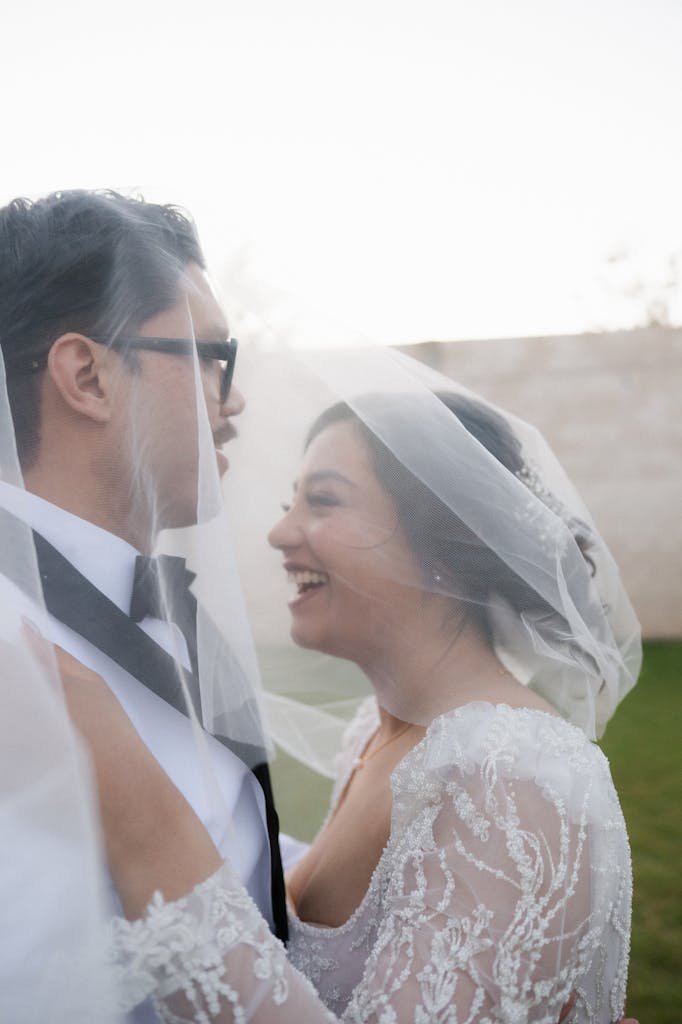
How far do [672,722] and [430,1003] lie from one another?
7.06 m

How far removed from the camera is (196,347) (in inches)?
67.1

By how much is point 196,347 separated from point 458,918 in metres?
1.22

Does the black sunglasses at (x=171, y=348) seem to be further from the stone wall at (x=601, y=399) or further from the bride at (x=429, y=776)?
the stone wall at (x=601, y=399)

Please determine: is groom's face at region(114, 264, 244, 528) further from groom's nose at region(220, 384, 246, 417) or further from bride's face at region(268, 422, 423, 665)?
bride's face at region(268, 422, 423, 665)

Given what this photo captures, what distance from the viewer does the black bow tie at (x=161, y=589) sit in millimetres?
1655

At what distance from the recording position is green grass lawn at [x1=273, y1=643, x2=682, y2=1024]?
2.74 m

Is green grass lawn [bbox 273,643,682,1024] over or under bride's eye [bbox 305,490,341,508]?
under

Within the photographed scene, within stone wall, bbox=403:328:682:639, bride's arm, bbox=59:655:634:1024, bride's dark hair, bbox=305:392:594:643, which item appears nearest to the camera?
bride's arm, bbox=59:655:634:1024

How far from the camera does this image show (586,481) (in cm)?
1190

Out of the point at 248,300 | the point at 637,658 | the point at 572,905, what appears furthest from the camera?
the point at 637,658

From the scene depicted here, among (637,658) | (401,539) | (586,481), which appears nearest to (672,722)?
(586,481)

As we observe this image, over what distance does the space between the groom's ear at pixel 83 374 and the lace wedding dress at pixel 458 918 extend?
897 mm

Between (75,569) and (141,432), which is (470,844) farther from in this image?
(141,432)

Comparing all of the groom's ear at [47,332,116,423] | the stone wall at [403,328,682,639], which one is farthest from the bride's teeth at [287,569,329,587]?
the stone wall at [403,328,682,639]
